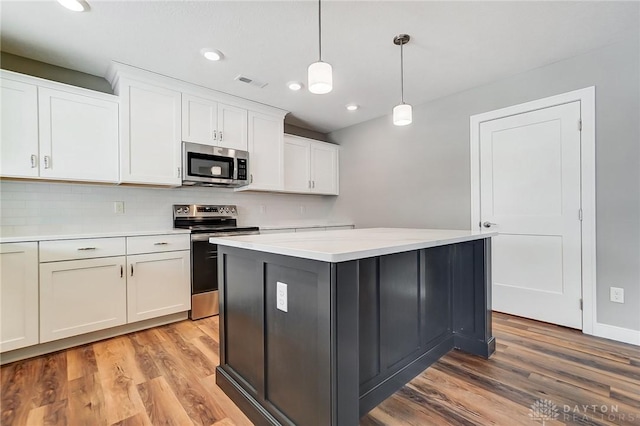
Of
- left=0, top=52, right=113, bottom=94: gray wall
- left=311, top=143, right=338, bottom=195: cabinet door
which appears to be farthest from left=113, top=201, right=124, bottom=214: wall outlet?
left=311, top=143, right=338, bottom=195: cabinet door

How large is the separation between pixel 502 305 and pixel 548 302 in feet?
1.36

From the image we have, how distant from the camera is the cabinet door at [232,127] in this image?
10.8ft

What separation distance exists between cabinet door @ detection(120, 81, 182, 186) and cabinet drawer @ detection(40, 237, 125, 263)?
60cm

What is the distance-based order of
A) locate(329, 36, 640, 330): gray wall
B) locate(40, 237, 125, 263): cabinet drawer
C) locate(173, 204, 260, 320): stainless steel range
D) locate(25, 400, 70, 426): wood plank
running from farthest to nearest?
locate(173, 204, 260, 320): stainless steel range → locate(329, 36, 640, 330): gray wall → locate(40, 237, 125, 263): cabinet drawer → locate(25, 400, 70, 426): wood plank

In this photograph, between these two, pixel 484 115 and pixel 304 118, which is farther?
pixel 304 118

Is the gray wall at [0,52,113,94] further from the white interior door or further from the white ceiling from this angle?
the white interior door

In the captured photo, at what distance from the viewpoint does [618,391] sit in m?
1.70

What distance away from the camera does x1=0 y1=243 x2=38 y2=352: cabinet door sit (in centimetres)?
205

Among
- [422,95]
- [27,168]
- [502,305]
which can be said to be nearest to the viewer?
[27,168]

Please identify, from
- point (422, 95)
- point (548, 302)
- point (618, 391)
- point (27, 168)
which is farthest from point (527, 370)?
point (27, 168)

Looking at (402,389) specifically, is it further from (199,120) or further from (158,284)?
(199,120)

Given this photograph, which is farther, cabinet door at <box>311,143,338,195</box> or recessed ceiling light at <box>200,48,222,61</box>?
cabinet door at <box>311,143,338,195</box>

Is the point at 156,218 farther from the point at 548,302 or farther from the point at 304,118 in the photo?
the point at 548,302

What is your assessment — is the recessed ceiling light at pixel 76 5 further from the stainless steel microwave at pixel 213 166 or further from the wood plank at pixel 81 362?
the wood plank at pixel 81 362
